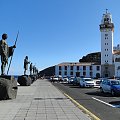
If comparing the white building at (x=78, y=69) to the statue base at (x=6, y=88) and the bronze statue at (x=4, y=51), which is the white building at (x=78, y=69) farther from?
the statue base at (x=6, y=88)

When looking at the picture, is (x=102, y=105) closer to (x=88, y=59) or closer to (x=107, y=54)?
(x=107, y=54)

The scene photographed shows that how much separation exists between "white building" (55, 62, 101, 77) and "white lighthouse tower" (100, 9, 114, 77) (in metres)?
10.5

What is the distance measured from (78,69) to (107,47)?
29243 mm

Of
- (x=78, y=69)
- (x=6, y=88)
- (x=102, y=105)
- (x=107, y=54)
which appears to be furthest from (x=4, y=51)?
(x=78, y=69)

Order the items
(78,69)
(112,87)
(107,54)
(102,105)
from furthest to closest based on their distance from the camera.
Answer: (78,69), (107,54), (112,87), (102,105)

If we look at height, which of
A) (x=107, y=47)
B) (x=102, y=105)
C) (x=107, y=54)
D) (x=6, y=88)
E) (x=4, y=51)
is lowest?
(x=102, y=105)

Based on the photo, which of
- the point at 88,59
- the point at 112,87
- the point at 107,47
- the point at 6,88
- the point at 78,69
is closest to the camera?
the point at 6,88

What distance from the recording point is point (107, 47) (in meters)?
138

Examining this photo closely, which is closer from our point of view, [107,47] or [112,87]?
[112,87]

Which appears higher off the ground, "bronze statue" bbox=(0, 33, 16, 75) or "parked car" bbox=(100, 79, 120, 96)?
"bronze statue" bbox=(0, 33, 16, 75)

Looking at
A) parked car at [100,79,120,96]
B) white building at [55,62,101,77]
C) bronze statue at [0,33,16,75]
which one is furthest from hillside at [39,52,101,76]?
bronze statue at [0,33,16,75]

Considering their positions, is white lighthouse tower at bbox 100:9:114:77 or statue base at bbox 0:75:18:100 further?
white lighthouse tower at bbox 100:9:114:77

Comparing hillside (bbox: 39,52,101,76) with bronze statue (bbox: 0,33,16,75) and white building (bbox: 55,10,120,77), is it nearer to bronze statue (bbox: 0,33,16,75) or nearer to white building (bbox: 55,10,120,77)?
white building (bbox: 55,10,120,77)

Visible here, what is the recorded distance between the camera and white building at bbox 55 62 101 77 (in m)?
156
